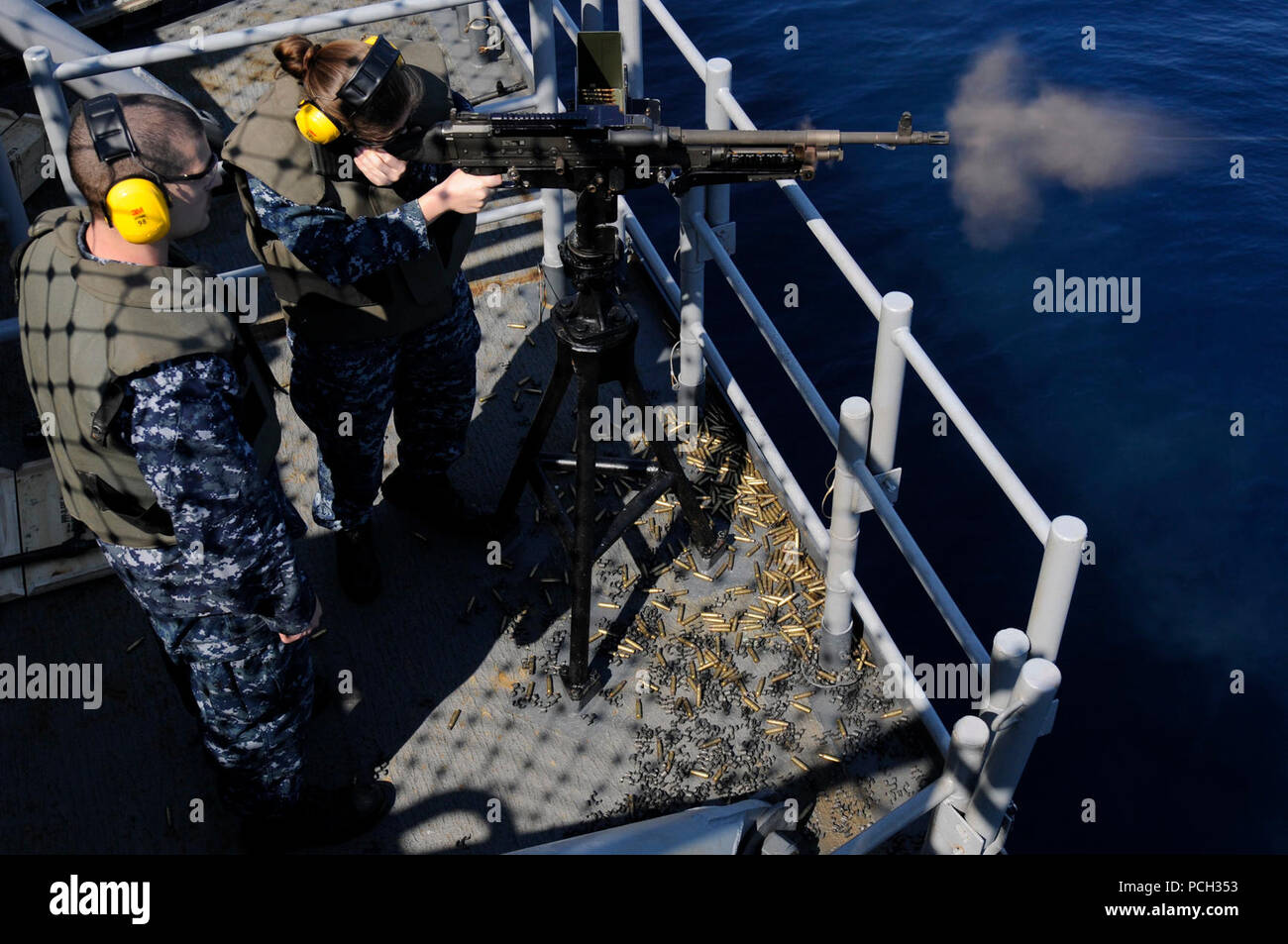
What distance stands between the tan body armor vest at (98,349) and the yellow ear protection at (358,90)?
770 mm

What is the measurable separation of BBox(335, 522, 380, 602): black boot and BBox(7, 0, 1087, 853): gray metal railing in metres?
1.78

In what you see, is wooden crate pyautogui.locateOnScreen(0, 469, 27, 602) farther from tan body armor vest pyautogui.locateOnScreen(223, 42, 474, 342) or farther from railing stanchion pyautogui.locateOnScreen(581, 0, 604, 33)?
railing stanchion pyautogui.locateOnScreen(581, 0, 604, 33)

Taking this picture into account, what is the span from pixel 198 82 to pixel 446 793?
6.54m

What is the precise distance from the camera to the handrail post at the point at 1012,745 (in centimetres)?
394

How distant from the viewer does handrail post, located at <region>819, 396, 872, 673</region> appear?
4895 mm

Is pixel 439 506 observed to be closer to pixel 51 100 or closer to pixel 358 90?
pixel 358 90

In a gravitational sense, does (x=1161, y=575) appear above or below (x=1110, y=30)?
below

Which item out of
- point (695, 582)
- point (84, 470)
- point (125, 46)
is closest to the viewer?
point (84, 470)

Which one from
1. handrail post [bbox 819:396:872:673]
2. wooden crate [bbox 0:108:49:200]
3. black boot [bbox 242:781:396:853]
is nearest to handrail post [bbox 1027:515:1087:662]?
handrail post [bbox 819:396:872:673]

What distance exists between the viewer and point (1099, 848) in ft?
24.8

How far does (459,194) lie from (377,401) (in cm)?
111

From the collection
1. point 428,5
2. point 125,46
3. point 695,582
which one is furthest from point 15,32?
point 695,582

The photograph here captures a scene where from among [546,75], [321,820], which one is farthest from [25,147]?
[321,820]

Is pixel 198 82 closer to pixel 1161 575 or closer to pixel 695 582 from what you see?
pixel 695 582
